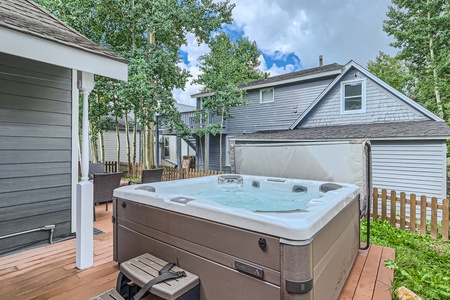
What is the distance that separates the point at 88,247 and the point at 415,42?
16.6 metres

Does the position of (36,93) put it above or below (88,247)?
above

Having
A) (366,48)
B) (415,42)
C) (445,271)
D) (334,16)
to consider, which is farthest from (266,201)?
(366,48)

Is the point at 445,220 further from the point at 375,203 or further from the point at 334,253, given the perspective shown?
the point at 334,253

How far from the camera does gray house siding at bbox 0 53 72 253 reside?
9.93ft

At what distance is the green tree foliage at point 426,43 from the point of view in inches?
451

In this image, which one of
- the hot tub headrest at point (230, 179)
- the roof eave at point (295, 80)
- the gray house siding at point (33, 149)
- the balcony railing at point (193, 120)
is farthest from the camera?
the balcony railing at point (193, 120)

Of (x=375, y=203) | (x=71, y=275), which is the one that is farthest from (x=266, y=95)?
(x=71, y=275)

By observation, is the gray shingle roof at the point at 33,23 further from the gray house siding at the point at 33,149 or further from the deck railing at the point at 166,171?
the deck railing at the point at 166,171

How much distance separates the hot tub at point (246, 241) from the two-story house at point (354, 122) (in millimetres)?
4397

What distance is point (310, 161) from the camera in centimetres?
387

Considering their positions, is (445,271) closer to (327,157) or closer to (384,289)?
(384,289)

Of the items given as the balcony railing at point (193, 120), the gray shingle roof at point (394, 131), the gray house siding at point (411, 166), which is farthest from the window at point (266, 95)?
the gray house siding at point (411, 166)

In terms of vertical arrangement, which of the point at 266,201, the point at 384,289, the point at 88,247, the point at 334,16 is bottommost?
the point at 384,289

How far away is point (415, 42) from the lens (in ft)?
41.4
